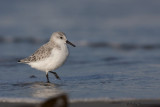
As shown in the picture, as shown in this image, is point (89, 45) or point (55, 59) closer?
point (55, 59)

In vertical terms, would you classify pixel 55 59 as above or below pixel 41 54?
below

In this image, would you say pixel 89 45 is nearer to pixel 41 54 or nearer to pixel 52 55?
pixel 41 54

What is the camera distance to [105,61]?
35.8ft

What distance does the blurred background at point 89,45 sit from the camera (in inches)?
297

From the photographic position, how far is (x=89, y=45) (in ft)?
44.5

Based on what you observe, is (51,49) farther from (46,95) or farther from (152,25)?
(152,25)

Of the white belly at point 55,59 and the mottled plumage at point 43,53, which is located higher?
the mottled plumage at point 43,53

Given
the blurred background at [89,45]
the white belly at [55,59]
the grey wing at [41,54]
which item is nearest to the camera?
the blurred background at [89,45]

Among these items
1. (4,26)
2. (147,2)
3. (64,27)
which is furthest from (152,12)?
(4,26)

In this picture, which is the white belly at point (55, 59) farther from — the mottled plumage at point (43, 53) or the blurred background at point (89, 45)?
Answer: the blurred background at point (89, 45)

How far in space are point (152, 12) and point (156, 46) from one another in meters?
5.24

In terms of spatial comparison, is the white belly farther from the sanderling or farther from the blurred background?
the blurred background

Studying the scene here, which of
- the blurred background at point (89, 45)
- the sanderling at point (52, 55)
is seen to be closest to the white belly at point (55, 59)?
the sanderling at point (52, 55)

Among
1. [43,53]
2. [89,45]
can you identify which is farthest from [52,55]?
[89,45]
